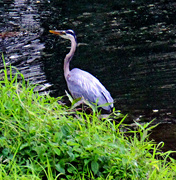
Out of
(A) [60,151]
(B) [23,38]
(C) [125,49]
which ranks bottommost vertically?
(C) [125,49]

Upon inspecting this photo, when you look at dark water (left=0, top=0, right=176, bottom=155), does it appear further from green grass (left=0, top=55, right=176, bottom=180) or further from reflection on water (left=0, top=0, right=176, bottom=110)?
green grass (left=0, top=55, right=176, bottom=180)

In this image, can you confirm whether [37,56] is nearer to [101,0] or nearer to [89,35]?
[89,35]

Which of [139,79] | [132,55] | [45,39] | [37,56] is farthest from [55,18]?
[139,79]

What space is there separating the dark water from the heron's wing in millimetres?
1121

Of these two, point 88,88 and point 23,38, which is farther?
point 23,38

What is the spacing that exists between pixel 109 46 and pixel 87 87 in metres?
4.22

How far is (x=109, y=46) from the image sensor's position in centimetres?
1069

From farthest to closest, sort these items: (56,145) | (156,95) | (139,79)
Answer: (139,79) → (156,95) → (56,145)

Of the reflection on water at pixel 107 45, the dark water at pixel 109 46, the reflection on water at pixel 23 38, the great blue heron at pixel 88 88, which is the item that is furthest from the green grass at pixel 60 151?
the reflection on water at pixel 23 38

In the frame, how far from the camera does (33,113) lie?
12.3 ft

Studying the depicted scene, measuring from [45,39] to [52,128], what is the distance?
26.3 feet

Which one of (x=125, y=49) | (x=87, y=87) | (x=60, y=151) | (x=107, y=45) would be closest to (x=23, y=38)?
(x=107, y=45)

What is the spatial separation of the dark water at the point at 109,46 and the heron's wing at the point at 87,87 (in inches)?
Answer: 44.1

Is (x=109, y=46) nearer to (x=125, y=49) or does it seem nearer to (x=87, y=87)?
(x=125, y=49)
